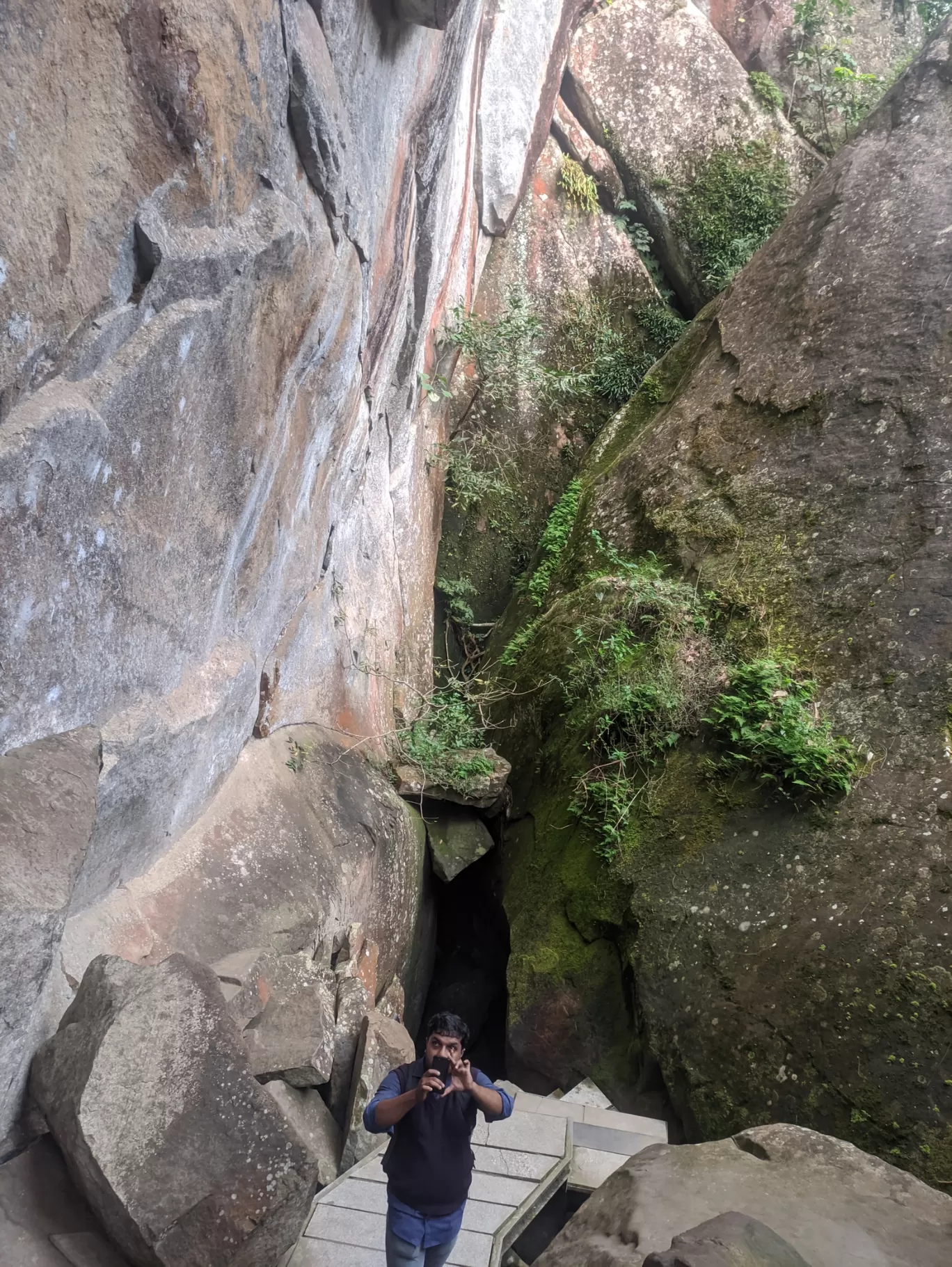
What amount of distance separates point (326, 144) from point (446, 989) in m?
6.13

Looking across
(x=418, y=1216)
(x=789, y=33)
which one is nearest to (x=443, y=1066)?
(x=418, y=1216)

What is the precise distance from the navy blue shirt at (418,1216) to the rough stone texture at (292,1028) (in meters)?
1.05

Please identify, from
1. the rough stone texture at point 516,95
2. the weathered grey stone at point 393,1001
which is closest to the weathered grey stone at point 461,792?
the weathered grey stone at point 393,1001

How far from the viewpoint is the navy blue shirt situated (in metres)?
2.42

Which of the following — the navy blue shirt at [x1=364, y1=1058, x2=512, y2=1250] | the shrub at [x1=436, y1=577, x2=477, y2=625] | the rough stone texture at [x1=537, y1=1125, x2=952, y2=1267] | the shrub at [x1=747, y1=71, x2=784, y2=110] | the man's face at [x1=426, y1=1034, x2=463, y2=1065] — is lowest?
the rough stone texture at [x1=537, y1=1125, x2=952, y2=1267]

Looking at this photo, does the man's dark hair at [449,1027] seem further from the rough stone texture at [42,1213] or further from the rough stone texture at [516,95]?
the rough stone texture at [516,95]

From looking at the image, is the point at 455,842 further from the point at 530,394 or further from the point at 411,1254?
the point at 530,394

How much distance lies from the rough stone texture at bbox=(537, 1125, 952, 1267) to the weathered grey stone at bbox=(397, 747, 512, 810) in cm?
329

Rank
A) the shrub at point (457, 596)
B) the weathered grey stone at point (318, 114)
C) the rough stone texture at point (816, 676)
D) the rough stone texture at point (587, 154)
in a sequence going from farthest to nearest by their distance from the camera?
the rough stone texture at point (587, 154) → the shrub at point (457, 596) → the rough stone texture at point (816, 676) → the weathered grey stone at point (318, 114)

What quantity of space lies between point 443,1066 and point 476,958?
5137 mm

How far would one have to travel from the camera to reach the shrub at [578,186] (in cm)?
1037

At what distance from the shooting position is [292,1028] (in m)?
3.57

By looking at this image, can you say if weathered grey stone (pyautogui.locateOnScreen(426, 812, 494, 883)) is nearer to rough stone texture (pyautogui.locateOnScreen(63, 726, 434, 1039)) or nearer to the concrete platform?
rough stone texture (pyautogui.locateOnScreen(63, 726, 434, 1039))

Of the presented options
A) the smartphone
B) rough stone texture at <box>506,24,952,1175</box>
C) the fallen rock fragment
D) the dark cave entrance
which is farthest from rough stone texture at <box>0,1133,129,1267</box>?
the dark cave entrance
